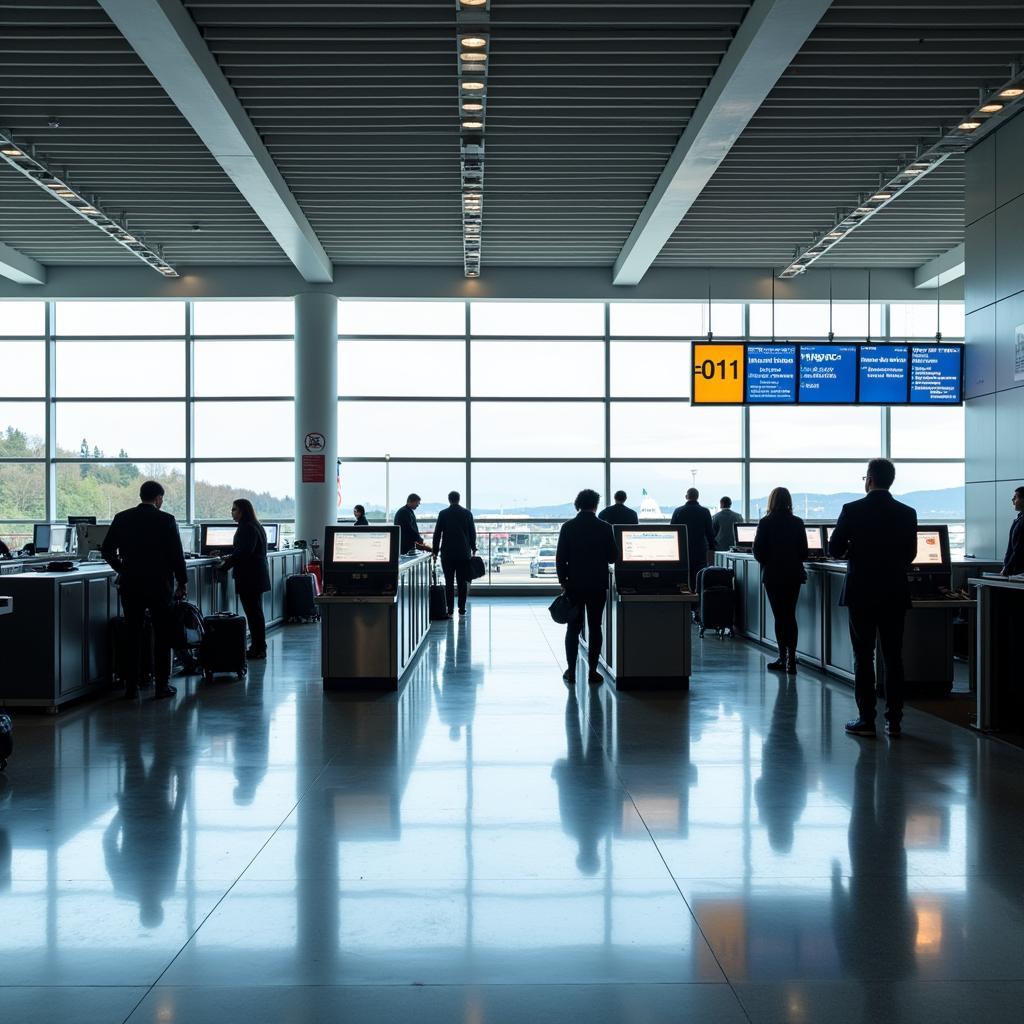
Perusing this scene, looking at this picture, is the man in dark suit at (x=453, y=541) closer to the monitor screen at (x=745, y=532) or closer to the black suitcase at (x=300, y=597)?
the black suitcase at (x=300, y=597)

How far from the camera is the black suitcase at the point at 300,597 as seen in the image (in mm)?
12891

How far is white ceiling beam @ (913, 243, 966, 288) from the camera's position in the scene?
47.0 feet

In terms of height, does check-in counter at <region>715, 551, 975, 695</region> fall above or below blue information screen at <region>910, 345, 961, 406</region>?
below

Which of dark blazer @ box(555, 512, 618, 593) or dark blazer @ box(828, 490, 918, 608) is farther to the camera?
dark blazer @ box(555, 512, 618, 593)

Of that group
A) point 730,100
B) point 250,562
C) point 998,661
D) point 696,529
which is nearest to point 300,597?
point 250,562

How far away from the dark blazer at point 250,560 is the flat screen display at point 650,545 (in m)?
3.40

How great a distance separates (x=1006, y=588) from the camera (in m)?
6.08

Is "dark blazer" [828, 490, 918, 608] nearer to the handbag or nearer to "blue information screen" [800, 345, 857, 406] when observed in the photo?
Answer: the handbag

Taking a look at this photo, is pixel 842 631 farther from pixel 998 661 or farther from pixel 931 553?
pixel 998 661

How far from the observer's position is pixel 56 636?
672 centimetres

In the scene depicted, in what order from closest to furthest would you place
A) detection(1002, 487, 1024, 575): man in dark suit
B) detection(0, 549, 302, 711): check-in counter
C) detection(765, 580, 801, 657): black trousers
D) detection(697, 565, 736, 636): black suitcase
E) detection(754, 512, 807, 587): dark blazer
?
1. detection(0, 549, 302, 711): check-in counter
2. detection(1002, 487, 1024, 575): man in dark suit
3. detection(754, 512, 807, 587): dark blazer
4. detection(765, 580, 801, 657): black trousers
5. detection(697, 565, 736, 636): black suitcase

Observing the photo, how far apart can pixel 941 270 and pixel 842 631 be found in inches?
356

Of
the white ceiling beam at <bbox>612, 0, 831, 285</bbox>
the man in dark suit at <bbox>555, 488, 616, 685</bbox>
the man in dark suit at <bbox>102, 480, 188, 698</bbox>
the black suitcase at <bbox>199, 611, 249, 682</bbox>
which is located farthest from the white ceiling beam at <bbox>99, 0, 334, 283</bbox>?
the man in dark suit at <bbox>555, 488, 616, 685</bbox>

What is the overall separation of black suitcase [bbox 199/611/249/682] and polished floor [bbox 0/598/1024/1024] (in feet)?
5.69
